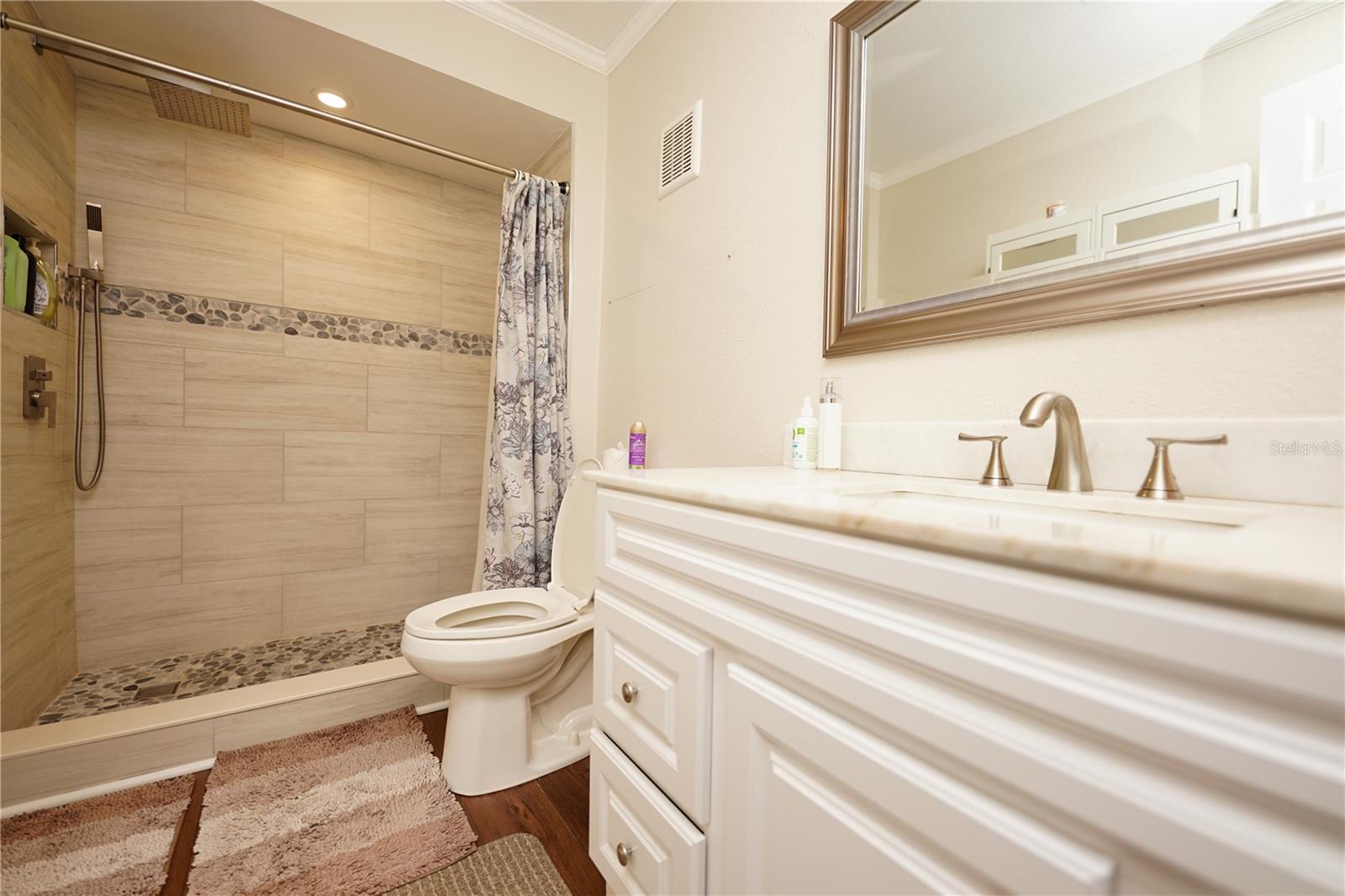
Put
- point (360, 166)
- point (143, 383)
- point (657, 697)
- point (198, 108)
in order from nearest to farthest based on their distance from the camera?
point (657, 697), point (198, 108), point (143, 383), point (360, 166)

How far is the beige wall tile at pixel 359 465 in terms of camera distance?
233cm

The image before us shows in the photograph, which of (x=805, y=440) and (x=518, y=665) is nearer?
(x=805, y=440)

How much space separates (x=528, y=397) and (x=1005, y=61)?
1626 mm

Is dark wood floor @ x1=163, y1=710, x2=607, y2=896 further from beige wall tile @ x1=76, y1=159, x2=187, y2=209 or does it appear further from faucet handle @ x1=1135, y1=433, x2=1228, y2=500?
beige wall tile @ x1=76, y1=159, x2=187, y2=209

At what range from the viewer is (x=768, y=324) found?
1.37 m

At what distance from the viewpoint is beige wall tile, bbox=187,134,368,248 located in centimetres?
213

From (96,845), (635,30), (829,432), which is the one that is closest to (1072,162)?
(829,432)

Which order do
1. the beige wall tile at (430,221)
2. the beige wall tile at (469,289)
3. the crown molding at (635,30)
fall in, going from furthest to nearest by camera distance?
the beige wall tile at (469,289), the beige wall tile at (430,221), the crown molding at (635,30)

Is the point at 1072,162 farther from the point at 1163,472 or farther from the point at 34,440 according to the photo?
the point at 34,440

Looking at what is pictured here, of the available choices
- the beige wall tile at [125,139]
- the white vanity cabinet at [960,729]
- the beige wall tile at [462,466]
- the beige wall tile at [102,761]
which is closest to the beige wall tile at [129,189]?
the beige wall tile at [125,139]

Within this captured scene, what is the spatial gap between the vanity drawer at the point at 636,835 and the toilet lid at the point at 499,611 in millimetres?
539

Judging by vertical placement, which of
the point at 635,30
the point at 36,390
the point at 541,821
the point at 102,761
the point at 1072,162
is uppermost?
the point at 635,30

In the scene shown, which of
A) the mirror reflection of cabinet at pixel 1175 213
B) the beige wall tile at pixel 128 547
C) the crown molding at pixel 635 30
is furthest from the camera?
the beige wall tile at pixel 128 547

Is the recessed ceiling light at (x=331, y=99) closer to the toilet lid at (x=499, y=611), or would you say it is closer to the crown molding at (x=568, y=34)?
the crown molding at (x=568, y=34)
